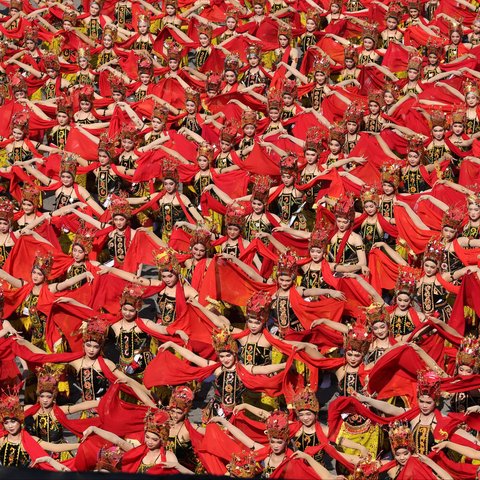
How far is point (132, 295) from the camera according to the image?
1681 cm

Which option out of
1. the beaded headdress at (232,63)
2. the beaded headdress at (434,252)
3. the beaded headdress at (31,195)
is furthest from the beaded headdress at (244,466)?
the beaded headdress at (232,63)

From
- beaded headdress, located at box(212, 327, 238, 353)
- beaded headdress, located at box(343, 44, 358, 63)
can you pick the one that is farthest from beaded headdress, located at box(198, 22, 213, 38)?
beaded headdress, located at box(212, 327, 238, 353)

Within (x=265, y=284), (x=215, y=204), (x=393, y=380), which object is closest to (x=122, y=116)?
(x=215, y=204)

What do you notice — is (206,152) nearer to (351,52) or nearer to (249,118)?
(249,118)

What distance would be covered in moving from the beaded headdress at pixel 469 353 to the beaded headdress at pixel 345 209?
3.10 meters

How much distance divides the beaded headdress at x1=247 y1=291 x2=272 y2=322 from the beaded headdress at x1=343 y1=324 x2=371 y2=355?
3.29ft

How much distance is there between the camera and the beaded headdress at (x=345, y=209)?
18.5 meters

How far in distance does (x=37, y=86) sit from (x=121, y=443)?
10412 mm

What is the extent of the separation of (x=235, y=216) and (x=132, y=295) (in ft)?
7.47

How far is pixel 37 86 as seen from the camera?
24297mm

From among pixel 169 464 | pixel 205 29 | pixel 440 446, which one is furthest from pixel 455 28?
pixel 169 464

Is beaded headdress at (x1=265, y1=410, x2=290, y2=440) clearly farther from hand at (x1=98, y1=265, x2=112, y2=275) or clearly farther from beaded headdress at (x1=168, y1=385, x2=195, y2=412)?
hand at (x1=98, y1=265, x2=112, y2=275)

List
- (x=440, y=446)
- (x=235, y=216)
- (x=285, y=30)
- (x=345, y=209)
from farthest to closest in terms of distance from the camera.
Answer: (x=285, y=30)
(x=235, y=216)
(x=345, y=209)
(x=440, y=446)

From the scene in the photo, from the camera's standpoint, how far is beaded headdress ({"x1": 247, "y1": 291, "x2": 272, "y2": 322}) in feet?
54.0
